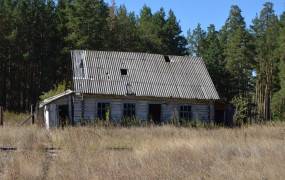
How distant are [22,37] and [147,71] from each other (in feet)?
71.4

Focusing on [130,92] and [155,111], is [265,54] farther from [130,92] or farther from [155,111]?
[130,92]

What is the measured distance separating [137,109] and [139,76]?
8.47ft

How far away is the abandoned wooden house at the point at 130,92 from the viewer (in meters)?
32.1

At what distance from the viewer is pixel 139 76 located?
34688 mm

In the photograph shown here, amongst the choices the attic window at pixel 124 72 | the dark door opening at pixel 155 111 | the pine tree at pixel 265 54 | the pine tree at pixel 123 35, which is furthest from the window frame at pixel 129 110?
the pine tree at pixel 265 54

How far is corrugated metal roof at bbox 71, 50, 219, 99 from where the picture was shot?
3288 cm

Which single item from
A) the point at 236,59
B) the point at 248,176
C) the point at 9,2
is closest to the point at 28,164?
the point at 248,176

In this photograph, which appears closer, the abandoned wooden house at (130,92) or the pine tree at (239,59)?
the abandoned wooden house at (130,92)

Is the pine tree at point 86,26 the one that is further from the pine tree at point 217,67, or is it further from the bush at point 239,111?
the bush at point 239,111

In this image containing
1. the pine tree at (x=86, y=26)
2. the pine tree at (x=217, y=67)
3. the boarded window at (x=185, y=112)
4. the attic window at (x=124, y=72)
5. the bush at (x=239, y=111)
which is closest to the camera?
the boarded window at (x=185, y=112)

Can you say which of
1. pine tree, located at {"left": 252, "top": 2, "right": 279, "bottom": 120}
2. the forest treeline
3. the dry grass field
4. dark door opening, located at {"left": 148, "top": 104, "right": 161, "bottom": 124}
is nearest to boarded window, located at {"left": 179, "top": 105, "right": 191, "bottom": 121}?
dark door opening, located at {"left": 148, "top": 104, "right": 161, "bottom": 124}

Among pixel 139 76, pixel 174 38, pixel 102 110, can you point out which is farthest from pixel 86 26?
pixel 102 110

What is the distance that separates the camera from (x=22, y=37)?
174 ft

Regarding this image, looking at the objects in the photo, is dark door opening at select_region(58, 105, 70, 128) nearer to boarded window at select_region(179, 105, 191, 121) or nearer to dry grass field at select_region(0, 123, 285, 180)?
boarded window at select_region(179, 105, 191, 121)
